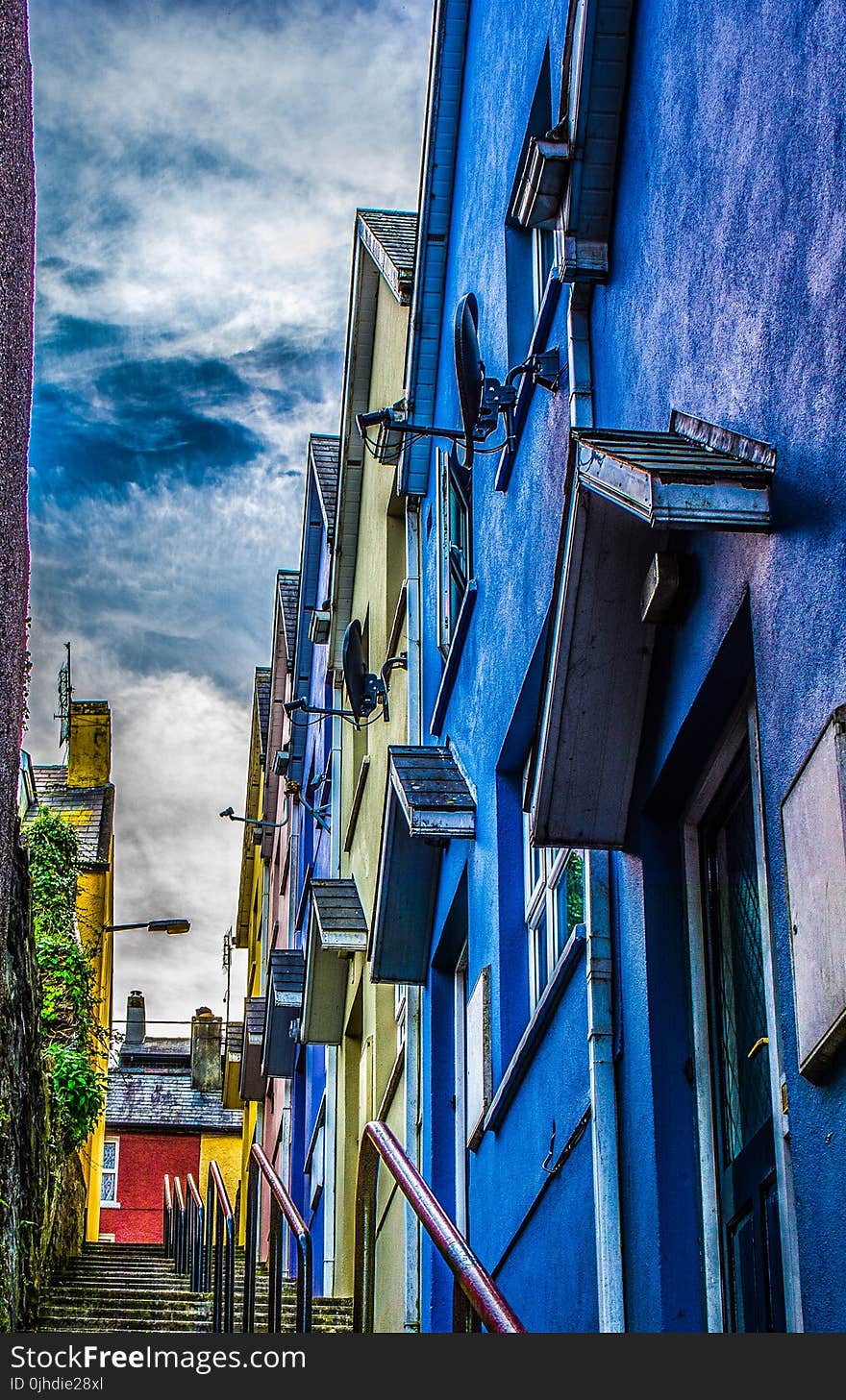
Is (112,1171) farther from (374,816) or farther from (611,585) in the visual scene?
(611,585)

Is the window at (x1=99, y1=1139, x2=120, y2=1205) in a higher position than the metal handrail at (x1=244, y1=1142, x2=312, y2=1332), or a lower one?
higher

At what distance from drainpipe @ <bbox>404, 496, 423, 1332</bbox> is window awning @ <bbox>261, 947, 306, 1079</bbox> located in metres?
7.45

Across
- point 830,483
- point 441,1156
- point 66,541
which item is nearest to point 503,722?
point 441,1156

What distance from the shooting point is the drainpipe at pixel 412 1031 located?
11578mm

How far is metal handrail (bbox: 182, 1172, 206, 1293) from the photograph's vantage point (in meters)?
12.3

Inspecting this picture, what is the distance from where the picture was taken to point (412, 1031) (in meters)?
12.0

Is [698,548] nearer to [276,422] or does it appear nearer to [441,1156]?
[441,1156]

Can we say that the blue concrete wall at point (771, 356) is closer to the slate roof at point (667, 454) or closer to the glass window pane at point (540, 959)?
the slate roof at point (667, 454)

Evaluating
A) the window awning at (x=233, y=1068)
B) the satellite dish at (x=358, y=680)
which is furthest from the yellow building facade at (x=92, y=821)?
the window awning at (x=233, y=1068)

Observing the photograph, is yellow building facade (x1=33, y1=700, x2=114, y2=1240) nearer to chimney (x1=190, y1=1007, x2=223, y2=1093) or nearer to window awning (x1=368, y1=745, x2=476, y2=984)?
window awning (x1=368, y1=745, x2=476, y2=984)

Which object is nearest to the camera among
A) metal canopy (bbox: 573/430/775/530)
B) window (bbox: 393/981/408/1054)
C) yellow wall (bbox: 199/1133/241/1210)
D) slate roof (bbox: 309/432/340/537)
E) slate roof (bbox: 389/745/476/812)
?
metal canopy (bbox: 573/430/775/530)

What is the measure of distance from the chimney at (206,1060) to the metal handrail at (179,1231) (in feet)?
90.9

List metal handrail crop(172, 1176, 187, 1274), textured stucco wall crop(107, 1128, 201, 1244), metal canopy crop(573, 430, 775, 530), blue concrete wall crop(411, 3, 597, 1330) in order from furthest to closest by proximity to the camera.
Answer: textured stucco wall crop(107, 1128, 201, 1244) < metal handrail crop(172, 1176, 187, 1274) < blue concrete wall crop(411, 3, 597, 1330) < metal canopy crop(573, 430, 775, 530)

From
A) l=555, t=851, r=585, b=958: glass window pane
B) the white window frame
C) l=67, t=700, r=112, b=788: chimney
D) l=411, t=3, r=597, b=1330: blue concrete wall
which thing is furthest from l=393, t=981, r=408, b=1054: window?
the white window frame
